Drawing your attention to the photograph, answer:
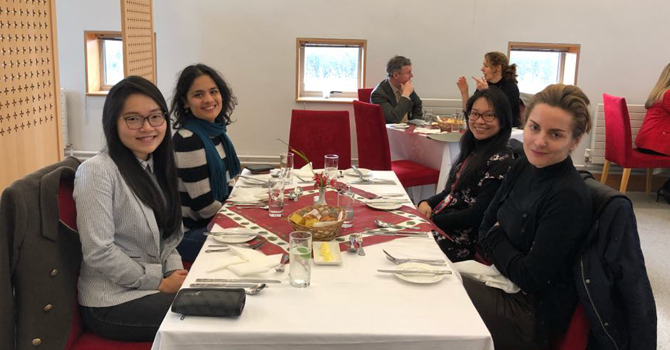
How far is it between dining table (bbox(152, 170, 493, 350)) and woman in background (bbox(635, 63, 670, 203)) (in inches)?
158

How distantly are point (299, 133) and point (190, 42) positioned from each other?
2.39 metres

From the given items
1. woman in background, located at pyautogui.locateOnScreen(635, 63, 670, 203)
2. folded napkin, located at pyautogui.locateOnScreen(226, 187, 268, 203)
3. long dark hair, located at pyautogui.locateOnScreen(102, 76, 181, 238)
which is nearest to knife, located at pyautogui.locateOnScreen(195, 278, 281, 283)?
long dark hair, located at pyautogui.locateOnScreen(102, 76, 181, 238)

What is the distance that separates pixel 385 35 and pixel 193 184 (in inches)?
148

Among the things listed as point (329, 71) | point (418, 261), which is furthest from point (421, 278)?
point (329, 71)

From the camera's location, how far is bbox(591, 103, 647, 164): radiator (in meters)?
5.69

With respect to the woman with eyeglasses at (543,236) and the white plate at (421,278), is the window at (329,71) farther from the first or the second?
the white plate at (421,278)

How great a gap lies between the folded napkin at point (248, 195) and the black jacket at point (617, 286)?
129 cm

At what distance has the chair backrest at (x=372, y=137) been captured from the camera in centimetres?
408

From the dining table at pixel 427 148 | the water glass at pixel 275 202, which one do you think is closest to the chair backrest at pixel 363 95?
the dining table at pixel 427 148

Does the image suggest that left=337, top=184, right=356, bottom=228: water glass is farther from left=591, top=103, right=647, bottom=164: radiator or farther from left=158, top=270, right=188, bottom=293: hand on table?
left=591, top=103, right=647, bottom=164: radiator

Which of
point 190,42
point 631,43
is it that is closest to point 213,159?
point 190,42

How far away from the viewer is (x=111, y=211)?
175 centimetres

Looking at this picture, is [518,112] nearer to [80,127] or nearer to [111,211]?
[111,211]

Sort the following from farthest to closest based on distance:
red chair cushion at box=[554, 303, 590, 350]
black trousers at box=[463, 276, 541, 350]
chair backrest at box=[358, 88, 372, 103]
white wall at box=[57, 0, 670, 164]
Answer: white wall at box=[57, 0, 670, 164]
chair backrest at box=[358, 88, 372, 103]
black trousers at box=[463, 276, 541, 350]
red chair cushion at box=[554, 303, 590, 350]
